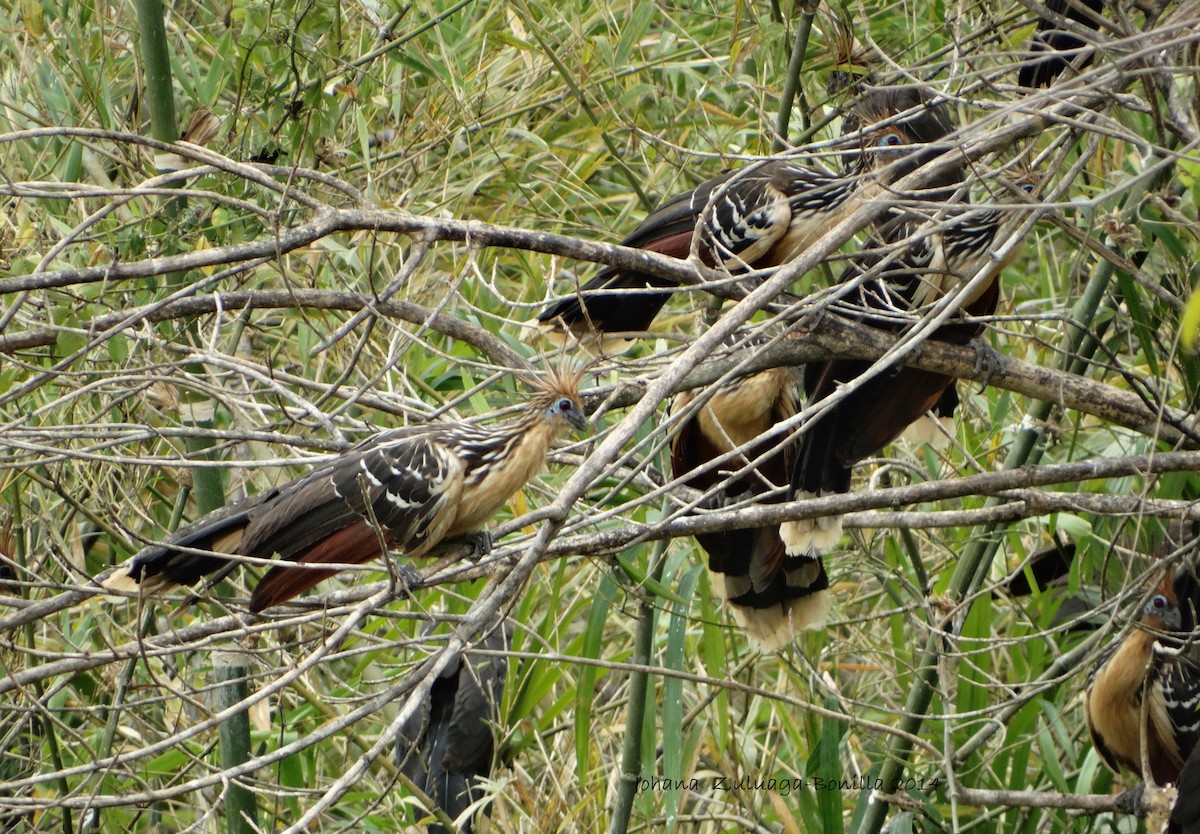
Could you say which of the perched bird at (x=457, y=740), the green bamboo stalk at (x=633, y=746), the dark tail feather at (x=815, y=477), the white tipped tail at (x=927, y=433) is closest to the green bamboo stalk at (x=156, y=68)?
the green bamboo stalk at (x=633, y=746)

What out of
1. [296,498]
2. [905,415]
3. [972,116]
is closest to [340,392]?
[296,498]

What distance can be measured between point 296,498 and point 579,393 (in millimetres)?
772

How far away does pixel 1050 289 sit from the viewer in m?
4.51

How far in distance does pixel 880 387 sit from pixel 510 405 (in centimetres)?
112

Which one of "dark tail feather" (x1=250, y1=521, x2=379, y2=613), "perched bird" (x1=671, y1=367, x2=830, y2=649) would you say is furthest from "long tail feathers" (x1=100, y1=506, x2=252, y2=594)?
"perched bird" (x1=671, y1=367, x2=830, y2=649)

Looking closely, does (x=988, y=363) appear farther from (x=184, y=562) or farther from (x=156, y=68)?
(x=156, y=68)

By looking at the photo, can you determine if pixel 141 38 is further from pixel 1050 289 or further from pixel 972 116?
pixel 972 116

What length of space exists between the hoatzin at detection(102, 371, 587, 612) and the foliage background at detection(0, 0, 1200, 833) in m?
0.12

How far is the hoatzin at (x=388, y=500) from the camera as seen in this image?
10.2 ft

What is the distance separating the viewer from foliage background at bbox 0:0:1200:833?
301 cm

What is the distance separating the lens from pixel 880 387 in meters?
3.79

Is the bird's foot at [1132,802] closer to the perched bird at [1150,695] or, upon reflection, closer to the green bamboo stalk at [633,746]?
the perched bird at [1150,695]

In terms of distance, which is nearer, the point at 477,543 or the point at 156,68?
the point at 156,68

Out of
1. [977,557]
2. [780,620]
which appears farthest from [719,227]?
[780,620]
